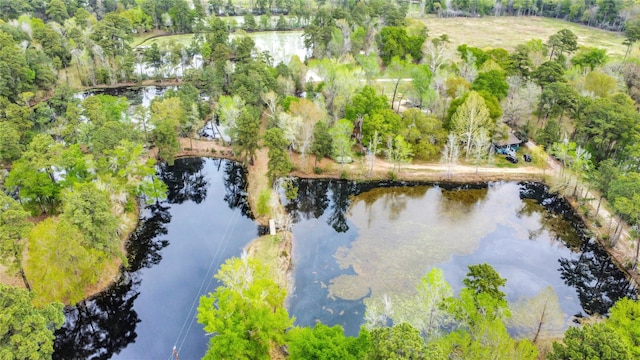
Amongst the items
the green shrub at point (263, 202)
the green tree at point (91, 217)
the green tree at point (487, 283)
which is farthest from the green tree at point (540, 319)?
the green tree at point (91, 217)

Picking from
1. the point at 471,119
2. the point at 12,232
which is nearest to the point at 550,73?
the point at 471,119

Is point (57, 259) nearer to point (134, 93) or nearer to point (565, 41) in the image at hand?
point (134, 93)

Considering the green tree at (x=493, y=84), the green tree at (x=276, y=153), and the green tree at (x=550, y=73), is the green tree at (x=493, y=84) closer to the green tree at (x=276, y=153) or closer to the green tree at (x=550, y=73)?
the green tree at (x=550, y=73)

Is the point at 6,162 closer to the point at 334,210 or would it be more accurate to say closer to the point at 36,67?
the point at 36,67

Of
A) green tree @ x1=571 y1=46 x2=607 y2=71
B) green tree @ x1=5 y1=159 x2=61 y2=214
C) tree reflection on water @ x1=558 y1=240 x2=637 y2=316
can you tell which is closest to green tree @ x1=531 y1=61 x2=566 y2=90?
green tree @ x1=571 y1=46 x2=607 y2=71

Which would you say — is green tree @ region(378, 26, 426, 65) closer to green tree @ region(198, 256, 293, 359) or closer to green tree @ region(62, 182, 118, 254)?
green tree @ region(62, 182, 118, 254)

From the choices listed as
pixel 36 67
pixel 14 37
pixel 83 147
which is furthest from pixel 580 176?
pixel 14 37
